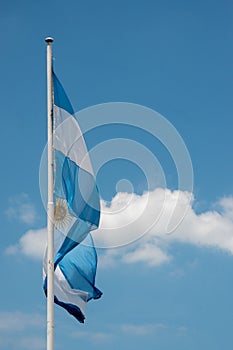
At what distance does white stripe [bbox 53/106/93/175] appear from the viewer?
3358 cm

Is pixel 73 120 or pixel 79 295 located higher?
pixel 73 120

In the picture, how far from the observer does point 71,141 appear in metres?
34.2

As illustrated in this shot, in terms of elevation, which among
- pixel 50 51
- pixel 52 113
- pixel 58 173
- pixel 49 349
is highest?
pixel 50 51

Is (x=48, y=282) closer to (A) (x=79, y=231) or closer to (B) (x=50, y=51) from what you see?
(A) (x=79, y=231)

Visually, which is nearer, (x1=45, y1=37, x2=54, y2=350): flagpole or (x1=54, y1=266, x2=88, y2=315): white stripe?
(x1=45, y1=37, x2=54, y2=350): flagpole

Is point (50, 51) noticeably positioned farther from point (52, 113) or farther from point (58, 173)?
point (58, 173)

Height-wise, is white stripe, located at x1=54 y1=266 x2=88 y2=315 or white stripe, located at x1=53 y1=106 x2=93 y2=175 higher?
white stripe, located at x1=53 y1=106 x2=93 y2=175

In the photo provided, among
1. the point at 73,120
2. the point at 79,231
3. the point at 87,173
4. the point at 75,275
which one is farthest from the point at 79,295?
the point at 73,120

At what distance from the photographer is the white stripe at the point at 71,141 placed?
33.6m

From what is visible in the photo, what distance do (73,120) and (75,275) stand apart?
7.07 metres

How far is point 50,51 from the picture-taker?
112 feet

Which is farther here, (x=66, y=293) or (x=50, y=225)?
(x=66, y=293)

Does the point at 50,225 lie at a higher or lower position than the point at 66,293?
higher

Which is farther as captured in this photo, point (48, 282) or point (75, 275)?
point (75, 275)
